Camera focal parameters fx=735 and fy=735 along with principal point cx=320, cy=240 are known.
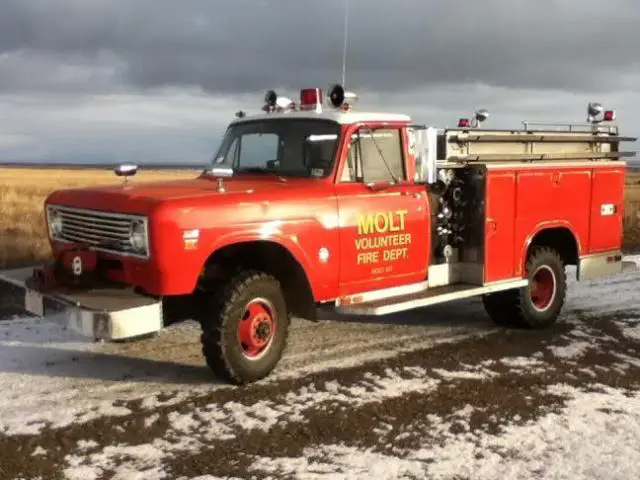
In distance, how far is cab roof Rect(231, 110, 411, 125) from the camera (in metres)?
6.68

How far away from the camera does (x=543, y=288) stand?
857cm

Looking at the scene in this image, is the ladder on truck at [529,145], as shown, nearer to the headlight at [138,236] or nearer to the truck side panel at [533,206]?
the truck side panel at [533,206]

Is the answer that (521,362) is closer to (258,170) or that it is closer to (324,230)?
(324,230)

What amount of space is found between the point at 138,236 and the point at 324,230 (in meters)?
1.61

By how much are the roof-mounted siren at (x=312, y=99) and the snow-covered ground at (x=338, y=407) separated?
2364mm

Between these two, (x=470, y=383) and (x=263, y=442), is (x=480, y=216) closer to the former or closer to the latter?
(x=470, y=383)

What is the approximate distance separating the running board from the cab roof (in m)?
1.67

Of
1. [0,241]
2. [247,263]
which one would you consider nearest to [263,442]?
[247,263]

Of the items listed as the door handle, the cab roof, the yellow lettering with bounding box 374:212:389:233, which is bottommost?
the yellow lettering with bounding box 374:212:389:233

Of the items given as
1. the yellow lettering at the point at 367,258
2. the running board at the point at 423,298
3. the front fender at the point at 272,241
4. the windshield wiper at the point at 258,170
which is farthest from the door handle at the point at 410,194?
the front fender at the point at 272,241

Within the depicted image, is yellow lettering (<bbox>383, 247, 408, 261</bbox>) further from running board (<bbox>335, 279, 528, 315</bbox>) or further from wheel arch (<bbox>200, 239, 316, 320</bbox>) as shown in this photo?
wheel arch (<bbox>200, 239, 316, 320</bbox>)

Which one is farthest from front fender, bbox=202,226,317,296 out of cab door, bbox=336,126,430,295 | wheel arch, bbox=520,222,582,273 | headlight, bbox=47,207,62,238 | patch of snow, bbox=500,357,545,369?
wheel arch, bbox=520,222,582,273

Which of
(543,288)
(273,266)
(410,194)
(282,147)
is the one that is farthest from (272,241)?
(543,288)

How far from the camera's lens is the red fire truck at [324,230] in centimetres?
554
